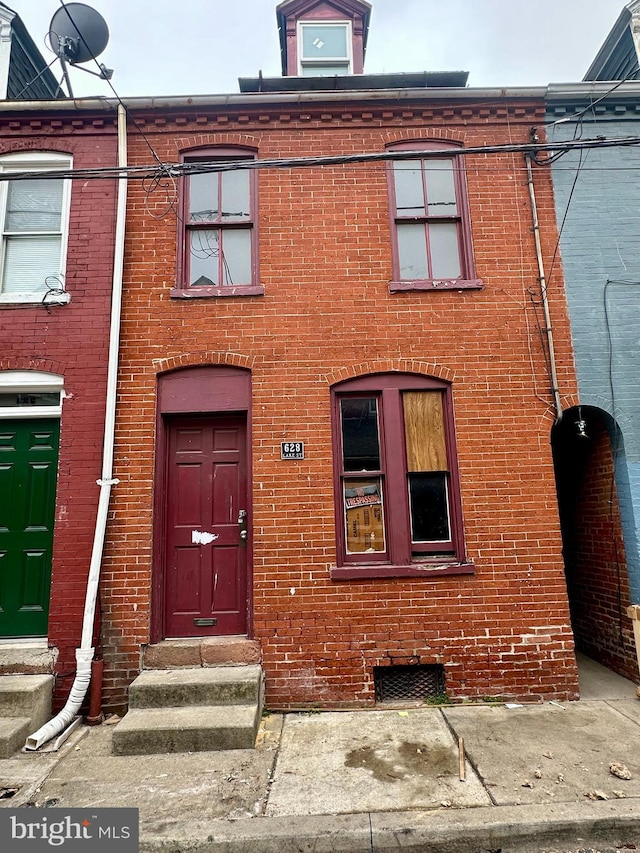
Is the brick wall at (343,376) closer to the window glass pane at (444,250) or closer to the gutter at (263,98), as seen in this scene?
the gutter at (263,98)

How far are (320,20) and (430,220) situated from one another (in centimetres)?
383

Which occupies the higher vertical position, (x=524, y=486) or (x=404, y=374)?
(x=404, y=374)

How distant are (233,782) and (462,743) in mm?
1920

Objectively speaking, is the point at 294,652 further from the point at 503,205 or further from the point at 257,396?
the point at 503,205

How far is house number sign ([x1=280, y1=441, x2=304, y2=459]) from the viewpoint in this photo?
18.4 ft

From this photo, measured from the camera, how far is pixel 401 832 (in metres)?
3.27

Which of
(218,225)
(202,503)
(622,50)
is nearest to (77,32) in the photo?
(218,225)

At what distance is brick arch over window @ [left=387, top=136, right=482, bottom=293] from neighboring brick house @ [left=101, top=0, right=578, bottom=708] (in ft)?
0.10

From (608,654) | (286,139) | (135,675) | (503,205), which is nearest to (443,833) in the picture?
(135,675)

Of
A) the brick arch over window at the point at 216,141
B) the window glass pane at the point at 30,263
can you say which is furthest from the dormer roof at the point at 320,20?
the window glass pane at the point at 30,263

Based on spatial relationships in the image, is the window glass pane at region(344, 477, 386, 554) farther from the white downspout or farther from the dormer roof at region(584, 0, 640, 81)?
the dormer roof at region(584, 0, 640, 81)

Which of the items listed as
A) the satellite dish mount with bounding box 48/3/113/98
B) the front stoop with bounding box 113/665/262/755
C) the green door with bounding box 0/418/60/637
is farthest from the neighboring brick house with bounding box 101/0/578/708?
the satellite dish mount with bounding box 48/3/113/98

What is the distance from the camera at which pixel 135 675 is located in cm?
517

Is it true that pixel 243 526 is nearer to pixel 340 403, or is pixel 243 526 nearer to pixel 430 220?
pixel 340 403
